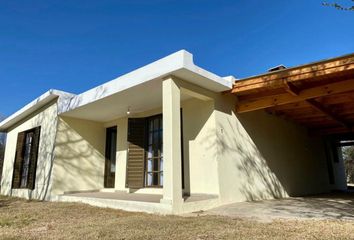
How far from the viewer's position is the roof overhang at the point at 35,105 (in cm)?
802

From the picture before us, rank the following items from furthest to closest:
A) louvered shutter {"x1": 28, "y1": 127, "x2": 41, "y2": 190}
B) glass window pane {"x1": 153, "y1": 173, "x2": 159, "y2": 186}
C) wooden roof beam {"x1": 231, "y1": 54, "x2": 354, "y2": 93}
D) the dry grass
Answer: louvered shutter {"x1": 28, "y1": 127, "x2": 41, "y2": 190} → glass window pane {"x1": 153, "y1": 173, "x2": 159, "y2": 186} → wooden roof beam {"x1": 231, "y1": 54, "x2": 354, "y2": 93} → the dry grass

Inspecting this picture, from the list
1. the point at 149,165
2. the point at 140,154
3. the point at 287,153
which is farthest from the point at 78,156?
the point at 287,153

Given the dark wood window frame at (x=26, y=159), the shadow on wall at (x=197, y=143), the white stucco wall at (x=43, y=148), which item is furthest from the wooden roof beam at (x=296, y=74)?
the dark wood window frame at (x=26, y=159)

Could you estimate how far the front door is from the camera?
347 inches

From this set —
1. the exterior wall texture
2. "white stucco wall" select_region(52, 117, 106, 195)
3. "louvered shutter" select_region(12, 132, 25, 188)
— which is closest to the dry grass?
the exterior wall texture

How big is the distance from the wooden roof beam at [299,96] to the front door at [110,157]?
476 cm

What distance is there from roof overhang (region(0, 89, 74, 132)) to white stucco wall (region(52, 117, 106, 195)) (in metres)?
0.78

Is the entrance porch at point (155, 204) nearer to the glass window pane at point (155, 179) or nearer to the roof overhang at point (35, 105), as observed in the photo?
the glass window pane at point (155, 179)

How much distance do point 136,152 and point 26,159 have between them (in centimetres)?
493

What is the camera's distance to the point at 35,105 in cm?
884

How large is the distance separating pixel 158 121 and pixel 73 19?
5.53m

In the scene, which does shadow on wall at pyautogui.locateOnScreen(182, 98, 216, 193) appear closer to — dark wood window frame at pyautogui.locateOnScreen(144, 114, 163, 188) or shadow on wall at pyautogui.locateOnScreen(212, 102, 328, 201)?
shadow on wall at pyautogui.locateOnScreen(212, 102, 328, 201)

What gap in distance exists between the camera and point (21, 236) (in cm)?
323

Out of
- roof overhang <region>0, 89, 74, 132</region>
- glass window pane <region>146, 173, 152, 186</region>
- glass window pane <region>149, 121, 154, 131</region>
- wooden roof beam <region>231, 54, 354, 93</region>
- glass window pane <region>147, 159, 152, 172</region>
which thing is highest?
roof overhang <region>0, 89, 74, 132</region>
